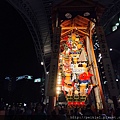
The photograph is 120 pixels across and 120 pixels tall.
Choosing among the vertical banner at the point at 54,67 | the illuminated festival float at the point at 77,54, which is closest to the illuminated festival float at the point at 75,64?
the illuminated festival float at the point at 77,54

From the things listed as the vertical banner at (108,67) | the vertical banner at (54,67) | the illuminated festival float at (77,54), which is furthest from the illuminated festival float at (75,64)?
the vertical banner at (108,67)

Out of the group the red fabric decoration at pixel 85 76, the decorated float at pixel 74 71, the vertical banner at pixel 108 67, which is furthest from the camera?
the decorated float at pixel 74 71

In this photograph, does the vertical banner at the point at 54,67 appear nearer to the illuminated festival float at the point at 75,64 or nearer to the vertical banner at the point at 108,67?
the illuminated festival float at the point at 75,64

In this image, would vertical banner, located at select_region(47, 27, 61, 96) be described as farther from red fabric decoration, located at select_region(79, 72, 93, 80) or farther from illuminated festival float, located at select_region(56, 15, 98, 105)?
red fabric decoration, located at select_region(79, 72, 93, 80)

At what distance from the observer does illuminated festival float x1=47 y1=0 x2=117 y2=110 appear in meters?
9.92

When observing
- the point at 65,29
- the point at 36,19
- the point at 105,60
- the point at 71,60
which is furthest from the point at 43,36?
the point at 105,60

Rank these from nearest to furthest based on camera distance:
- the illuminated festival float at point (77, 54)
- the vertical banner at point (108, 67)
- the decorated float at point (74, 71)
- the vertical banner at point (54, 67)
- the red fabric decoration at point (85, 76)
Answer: the vertical banner at point (108, 67) < the vertical banner at point (54, 67) < the illuminated festival float at point (77, 54) < the red fabric decoration at point (85, 76) < the decorated float at point (74, 71)

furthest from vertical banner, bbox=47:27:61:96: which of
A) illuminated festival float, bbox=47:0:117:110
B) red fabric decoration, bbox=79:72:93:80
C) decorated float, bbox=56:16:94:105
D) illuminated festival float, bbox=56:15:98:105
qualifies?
red fabric decoration, bbox=79:72:93:80

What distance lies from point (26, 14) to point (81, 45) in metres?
8.24

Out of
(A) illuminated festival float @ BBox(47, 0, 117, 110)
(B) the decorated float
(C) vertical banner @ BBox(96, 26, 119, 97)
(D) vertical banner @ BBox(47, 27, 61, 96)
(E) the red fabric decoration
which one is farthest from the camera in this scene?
(B) the decorated float

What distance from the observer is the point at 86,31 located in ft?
45.8

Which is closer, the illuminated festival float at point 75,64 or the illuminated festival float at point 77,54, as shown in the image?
the illuminated festival float at point 77,54

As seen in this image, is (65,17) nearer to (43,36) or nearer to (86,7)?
(86,7)

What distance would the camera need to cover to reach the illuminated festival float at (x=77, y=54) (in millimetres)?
9920
